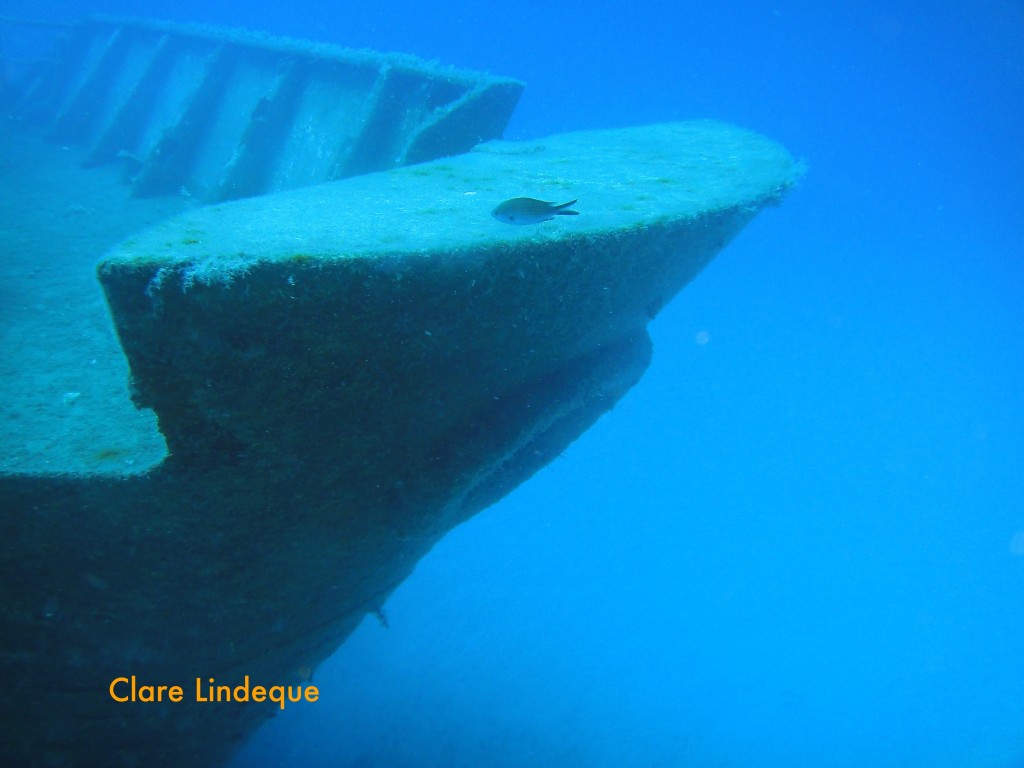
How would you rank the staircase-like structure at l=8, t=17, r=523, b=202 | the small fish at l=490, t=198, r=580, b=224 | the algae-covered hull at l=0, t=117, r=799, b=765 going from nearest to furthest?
1. the algae-covered hull at l=0, t=117, r=799, b=765
2. the small fish at l=490, t=198, r=580, b=224
3. the staircase-like structure at l=8, t=17, r=523, b=202

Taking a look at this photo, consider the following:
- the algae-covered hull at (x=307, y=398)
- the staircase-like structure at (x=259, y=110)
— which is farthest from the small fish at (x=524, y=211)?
the staircase-like structure at (x=259, y=110)

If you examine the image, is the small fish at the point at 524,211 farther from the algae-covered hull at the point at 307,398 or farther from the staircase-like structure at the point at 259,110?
the staircase-like structure at the point at 259,110

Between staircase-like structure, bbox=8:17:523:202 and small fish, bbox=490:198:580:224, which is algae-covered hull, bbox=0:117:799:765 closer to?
small fish, bbox=490:198:580:224

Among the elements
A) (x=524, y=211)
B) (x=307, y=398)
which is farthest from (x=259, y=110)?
(x=307, y=398)

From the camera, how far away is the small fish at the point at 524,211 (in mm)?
1979

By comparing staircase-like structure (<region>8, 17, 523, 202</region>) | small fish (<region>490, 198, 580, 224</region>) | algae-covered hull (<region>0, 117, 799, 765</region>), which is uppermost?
staircase-like structure (<region>8, 17, 523, 202</region>)

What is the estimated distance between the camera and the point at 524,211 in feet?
6.62

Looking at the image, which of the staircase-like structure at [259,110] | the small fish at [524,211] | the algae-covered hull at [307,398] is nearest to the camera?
the algae-covered hull at [307,398]

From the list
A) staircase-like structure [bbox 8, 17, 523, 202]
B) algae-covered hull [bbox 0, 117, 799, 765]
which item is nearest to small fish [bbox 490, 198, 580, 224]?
algae-covered hull [bbox 0, 117, 799, 765]

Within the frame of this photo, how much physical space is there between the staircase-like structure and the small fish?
294 centimetres

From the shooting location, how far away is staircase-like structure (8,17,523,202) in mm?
4977

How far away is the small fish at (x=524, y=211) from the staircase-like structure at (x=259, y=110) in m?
2.94

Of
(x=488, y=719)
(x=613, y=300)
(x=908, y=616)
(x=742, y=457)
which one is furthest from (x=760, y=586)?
(x=613, y=300)

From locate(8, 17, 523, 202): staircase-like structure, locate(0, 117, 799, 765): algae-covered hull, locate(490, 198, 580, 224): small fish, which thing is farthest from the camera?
locate(8, 17, 523, 202): staircase-like structure
